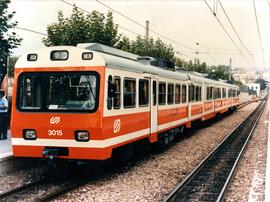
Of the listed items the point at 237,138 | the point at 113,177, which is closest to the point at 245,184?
the point at 113,177

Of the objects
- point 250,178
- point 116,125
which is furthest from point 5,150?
point 250,178

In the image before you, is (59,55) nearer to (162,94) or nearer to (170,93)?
(162,94)

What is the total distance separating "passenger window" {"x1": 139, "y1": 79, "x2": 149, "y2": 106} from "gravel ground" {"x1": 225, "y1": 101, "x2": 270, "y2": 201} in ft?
9.72

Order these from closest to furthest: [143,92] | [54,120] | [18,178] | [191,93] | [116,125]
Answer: [54,120] → [116,125] → [18,178] → [143,92] → [191,93]

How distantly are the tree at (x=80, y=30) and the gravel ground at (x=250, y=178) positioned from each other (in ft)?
24.4

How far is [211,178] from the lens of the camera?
10633 mm

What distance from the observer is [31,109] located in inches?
376

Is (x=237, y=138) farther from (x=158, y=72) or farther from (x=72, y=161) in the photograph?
(x=72, y=161)

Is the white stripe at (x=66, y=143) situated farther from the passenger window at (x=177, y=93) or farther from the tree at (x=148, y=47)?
the tree at (x=148, y=47)

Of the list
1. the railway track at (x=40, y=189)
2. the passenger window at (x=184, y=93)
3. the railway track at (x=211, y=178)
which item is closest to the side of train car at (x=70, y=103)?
the railway track at (x=40, y=189)

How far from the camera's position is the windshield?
365 inches

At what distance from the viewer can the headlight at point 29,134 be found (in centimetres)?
948

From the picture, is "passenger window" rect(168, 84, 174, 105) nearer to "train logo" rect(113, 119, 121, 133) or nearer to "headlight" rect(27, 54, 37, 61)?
"train logo" rect(113, 119, 121, 133)

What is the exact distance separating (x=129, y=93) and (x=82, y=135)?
1948 millimetres
